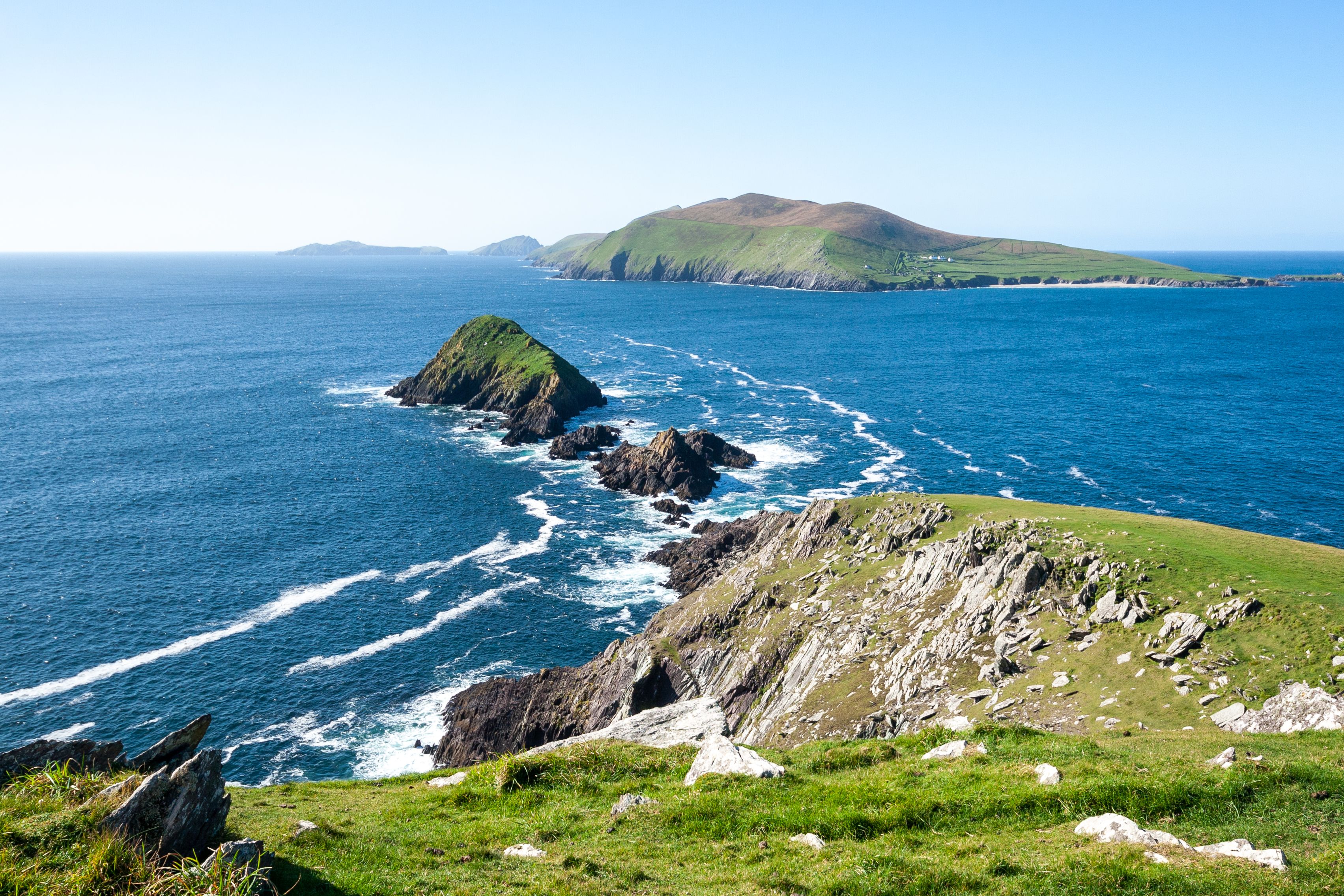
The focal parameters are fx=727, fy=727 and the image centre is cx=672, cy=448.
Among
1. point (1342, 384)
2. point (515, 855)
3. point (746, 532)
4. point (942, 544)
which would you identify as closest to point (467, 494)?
point (746, 532)

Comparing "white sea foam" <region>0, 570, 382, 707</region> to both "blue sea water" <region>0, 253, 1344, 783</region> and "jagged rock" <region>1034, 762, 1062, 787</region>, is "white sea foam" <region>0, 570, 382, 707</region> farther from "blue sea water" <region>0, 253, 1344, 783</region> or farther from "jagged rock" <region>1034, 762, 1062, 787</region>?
"jagged rock" <region>1034, 762, 1062, 787</region>

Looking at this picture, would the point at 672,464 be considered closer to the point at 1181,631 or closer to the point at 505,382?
the point at 505,382

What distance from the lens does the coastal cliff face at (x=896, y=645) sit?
37812 mm

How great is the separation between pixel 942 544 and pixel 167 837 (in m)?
48.4

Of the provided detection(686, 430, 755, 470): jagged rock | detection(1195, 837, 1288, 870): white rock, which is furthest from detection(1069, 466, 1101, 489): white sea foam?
detection(1195, 837, 1288, 870): white rock

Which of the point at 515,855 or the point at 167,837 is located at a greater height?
the point at 167,837

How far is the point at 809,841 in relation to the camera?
67.3ft

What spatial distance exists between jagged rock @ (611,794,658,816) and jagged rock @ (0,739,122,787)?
48.7 feet

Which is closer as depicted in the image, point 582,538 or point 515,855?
point 515,855

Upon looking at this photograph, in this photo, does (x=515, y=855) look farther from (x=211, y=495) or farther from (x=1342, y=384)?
(x=1342, y=384)

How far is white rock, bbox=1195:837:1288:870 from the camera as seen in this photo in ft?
55.4

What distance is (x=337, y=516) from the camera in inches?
3762

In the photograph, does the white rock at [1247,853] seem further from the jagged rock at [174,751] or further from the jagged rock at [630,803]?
the jagged rock at [174,751]

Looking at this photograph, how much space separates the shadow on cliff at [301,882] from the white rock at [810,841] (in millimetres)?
11869
